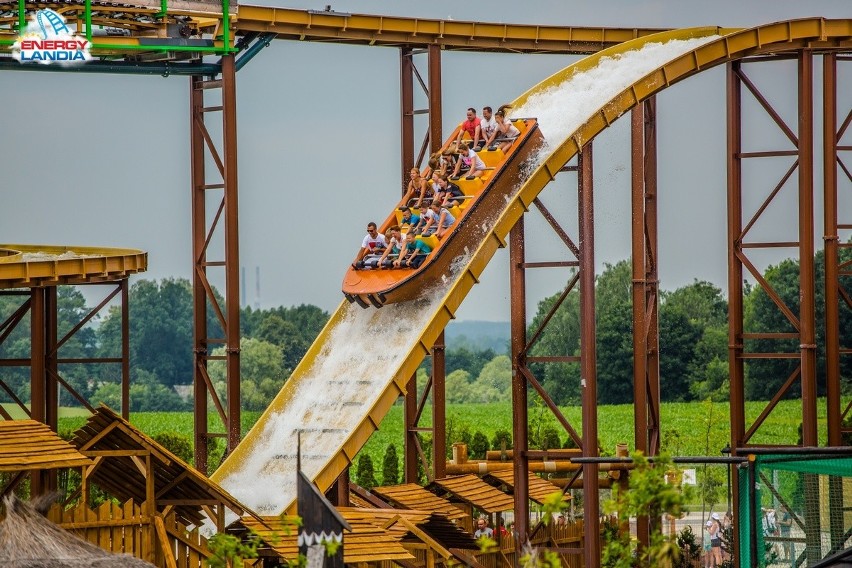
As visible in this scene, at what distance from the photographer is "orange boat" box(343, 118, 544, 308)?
21.6 meters

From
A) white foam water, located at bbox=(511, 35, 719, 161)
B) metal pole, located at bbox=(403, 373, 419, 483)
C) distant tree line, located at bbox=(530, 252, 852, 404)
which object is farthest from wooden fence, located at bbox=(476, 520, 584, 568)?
distant tree line, located at bbox=(530, 252, 852, 404)

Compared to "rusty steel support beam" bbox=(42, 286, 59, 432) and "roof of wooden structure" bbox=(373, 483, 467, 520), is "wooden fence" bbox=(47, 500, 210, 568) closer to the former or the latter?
"rusty steel support beam" bbox=(42, 286, 59, 432)

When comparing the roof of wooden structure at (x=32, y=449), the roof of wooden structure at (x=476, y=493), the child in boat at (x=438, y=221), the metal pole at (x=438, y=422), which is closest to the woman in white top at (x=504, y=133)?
the child in boat at (x=438, y=221)

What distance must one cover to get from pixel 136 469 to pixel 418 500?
22.6ft

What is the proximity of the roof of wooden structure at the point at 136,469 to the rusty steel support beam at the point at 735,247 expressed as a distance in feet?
34.0

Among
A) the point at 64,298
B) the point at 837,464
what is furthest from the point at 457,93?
the point at 837,464

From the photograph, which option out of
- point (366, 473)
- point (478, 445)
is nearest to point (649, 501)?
point (366, 473)

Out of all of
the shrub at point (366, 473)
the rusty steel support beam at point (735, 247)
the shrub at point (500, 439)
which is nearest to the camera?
the rusty steel support beam at point (735, 247)

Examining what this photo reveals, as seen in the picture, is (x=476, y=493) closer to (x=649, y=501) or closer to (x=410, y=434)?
(x=410, y=434)

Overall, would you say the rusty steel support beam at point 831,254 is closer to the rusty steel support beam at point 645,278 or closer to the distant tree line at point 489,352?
the rusty steel support beam at point 645,278

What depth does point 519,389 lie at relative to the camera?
2145cm

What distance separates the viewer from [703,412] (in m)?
58.1

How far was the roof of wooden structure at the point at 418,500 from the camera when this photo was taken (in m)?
22.5

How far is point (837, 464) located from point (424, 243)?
1038cm
